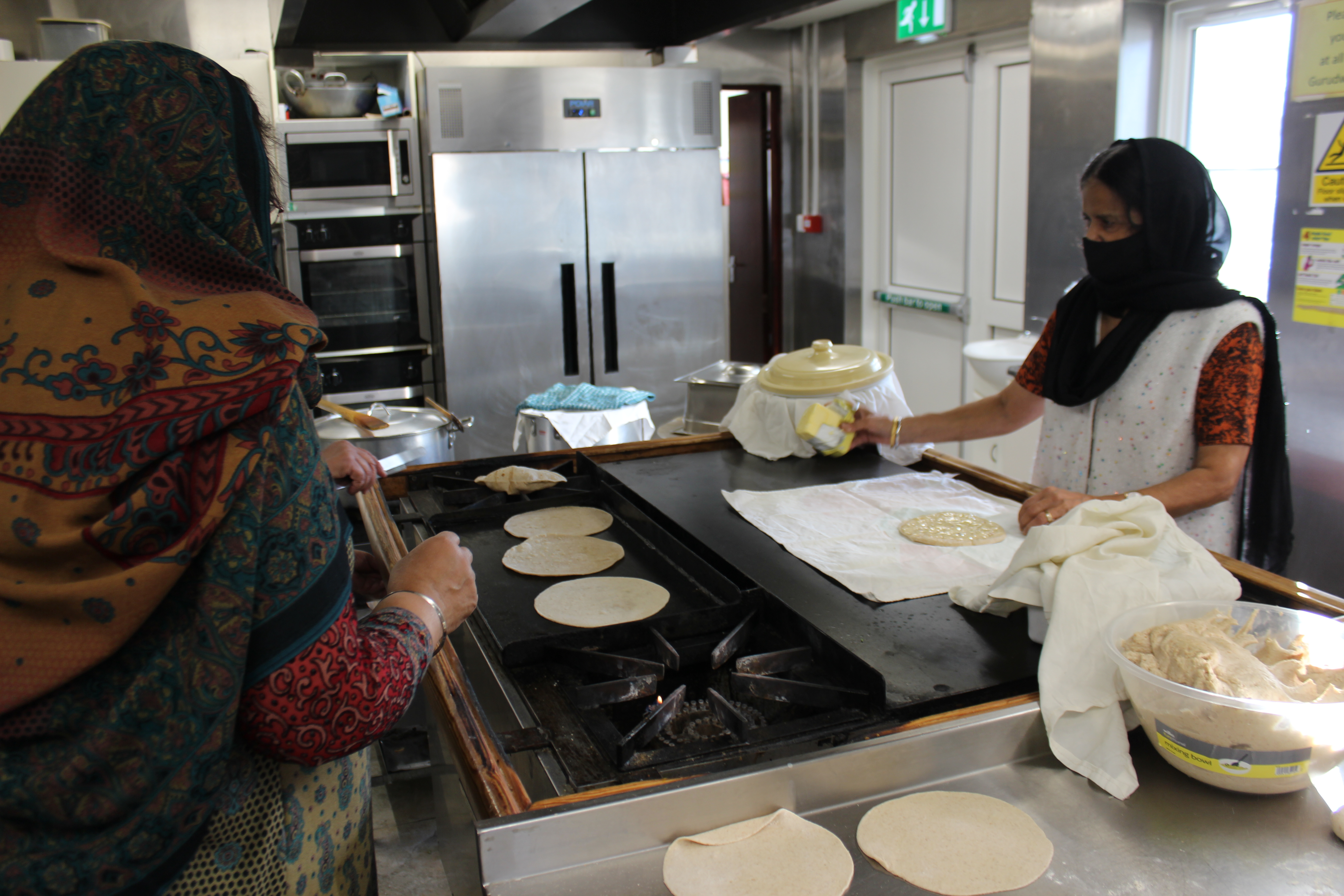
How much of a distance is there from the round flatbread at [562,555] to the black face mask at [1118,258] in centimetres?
104

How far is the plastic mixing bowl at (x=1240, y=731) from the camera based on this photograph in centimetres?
91

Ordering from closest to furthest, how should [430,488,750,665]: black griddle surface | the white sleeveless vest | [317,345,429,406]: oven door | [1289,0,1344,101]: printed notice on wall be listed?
1. [430,488,750,665]: black griddle surface
2. the white sleeveless vest
3. [1289,0,1344,101]: printed notice on wall
4. [317,345,429,406]: oven door

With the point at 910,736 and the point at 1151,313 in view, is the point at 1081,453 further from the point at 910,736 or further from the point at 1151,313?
the point at 910,736

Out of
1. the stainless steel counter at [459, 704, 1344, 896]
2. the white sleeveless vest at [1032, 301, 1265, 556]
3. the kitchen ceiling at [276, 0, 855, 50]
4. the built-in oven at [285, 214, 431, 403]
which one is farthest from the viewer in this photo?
the built-in oven at [285, 214, 431, 403]

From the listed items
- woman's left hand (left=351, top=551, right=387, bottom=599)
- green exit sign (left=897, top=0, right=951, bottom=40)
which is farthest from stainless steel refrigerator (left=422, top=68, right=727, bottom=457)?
woman's left hand (left=351, top=551, right=387, bottom=599)

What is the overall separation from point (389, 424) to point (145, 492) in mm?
1938

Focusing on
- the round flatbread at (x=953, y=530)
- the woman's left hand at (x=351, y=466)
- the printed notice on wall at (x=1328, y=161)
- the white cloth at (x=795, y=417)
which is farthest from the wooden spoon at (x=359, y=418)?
the printed notice on wall at (x=1328, y=161)

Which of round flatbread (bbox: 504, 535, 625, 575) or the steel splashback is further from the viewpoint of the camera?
the steel splashback

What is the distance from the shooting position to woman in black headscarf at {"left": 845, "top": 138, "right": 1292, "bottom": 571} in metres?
1.69

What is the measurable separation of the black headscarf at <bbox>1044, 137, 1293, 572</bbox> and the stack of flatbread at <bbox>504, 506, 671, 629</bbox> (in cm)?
99

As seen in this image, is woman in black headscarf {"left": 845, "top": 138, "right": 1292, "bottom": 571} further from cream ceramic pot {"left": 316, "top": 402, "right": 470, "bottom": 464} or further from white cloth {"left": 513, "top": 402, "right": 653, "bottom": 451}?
white cloth {"left": 513, "top": 402, "right": 653, "bottom": 451}

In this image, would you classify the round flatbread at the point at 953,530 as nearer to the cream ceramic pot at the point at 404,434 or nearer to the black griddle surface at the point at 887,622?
the black griddle surface at the point at 887,622

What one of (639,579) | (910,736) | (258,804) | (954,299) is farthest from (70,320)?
(954,299)

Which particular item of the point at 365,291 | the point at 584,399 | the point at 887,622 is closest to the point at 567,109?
the point at 365,291
